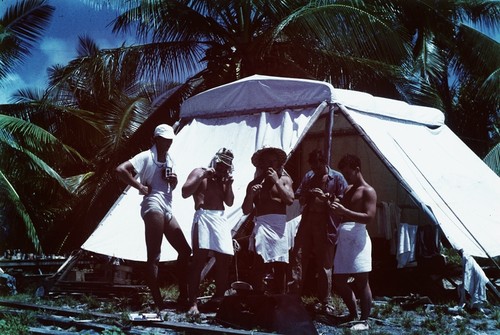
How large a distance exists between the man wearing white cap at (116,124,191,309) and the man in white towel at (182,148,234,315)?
0.26 metres

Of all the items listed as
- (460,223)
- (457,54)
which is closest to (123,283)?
(460,223)

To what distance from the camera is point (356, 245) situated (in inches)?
262

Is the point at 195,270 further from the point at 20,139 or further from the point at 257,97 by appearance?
the point at 20,139

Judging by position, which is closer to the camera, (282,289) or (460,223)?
(282,289)

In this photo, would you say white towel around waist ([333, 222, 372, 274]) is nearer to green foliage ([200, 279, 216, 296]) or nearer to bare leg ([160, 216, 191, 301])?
bare leg ([160, 216, 191, 301])

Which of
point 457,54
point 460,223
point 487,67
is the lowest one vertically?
point 460,223

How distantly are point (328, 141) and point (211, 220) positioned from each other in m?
2.02

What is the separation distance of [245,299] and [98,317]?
4.62 ft

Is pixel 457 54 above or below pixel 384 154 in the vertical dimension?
above

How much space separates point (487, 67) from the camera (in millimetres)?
9930

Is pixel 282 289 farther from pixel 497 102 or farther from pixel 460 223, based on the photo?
pixel 497 102

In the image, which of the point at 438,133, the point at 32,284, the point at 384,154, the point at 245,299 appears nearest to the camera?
the point at 245,299

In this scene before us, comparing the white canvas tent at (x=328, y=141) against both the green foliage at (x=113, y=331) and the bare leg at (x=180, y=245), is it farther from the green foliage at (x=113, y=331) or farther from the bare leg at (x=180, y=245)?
the green foliage at (x=113, y=331)

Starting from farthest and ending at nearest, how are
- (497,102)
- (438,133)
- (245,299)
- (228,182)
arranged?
(438,133) < (497,102) < (228,182) < (245,299)
